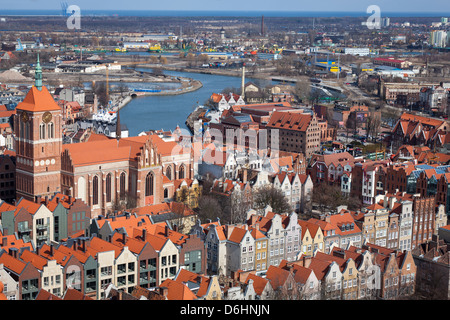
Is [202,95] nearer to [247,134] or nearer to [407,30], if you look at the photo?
[247,134]

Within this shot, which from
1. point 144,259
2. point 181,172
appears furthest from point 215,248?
point 181,172

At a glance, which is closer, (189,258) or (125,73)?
(189,258)

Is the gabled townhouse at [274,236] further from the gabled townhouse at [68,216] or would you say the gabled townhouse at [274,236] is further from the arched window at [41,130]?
the arched window at [41,130]

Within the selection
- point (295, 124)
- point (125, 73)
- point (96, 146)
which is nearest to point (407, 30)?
point (125, 73)

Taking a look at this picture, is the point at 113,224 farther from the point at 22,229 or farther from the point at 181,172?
the point at 181,172

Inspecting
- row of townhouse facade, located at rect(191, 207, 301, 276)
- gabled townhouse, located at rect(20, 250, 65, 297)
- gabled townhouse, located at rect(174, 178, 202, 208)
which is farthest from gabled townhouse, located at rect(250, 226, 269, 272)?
gabled townhouse, located at rect(174, 178, 202, 208)

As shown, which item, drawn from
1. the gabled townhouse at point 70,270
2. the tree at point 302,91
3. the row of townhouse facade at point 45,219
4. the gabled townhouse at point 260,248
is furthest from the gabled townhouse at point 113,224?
the tree at point 302,91

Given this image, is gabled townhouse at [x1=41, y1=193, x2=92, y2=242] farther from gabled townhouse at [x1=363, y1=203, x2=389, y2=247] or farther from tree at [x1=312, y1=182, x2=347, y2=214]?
tree at [x1=312, y1=182, x2=347, y2=214]
